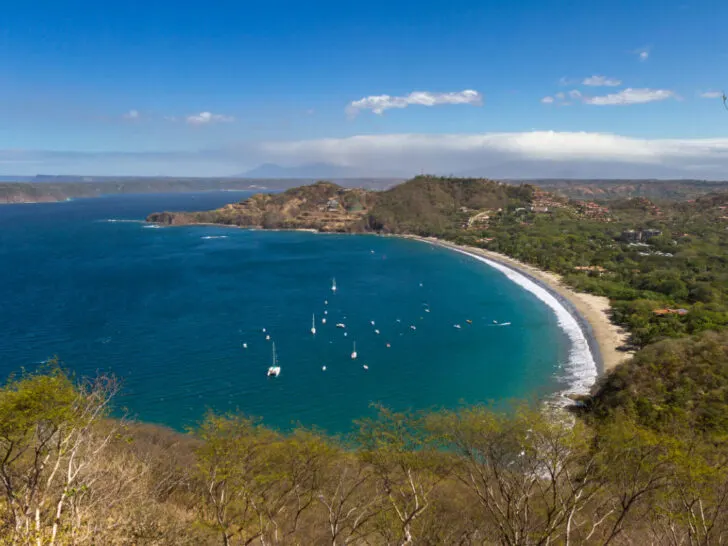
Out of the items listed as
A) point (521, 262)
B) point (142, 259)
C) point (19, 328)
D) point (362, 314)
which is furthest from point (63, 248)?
point (521, 262)

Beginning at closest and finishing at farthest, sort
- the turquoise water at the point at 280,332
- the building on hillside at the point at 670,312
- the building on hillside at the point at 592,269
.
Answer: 1. the turquoise water at the point at 280,332
2. the building on hillside at the point at 670,312
3. the building on hillside at the point at 592,269

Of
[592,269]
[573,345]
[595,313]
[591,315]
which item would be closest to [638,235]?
[592,269]

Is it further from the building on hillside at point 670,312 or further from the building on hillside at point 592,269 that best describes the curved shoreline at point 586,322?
the building on hillside at point 592,269

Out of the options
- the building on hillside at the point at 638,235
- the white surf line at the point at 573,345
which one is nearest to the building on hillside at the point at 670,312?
the white surf line at the point at 573,345

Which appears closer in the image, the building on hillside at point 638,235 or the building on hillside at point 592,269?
the building on hillside at point 592,269

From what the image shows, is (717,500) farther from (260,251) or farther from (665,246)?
(260,251)

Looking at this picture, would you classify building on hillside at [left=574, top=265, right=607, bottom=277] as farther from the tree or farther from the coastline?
the tree

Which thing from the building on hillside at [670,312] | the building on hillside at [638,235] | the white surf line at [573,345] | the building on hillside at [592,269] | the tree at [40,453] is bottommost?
the white surf line at [573,345]
